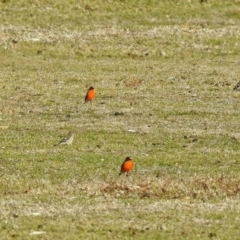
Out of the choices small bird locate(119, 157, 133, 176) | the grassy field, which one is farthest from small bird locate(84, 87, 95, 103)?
small bird locate(119, 157, 133, 176)

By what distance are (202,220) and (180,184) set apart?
8.31ft

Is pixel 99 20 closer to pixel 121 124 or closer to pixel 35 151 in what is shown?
pixel 121 124

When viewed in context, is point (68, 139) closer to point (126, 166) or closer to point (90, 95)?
point (126, 166)

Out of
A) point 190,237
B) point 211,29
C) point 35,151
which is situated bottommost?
point 211,29

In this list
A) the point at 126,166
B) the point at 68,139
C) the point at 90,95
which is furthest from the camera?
the point at 90,95

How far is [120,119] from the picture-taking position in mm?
27094

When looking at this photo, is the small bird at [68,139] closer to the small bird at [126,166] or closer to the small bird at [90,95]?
the small bird at [126,166]

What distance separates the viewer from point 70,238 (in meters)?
14.3

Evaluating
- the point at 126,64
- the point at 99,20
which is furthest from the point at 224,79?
the point at 99,20

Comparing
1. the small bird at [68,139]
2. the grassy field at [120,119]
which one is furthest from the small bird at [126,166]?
the small bird at [68,139]

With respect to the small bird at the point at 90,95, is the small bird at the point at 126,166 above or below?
above

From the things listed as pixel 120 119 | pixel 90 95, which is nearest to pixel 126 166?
pixel 120 119

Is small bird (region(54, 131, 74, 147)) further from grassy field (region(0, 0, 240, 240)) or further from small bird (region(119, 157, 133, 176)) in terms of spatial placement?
small bird (region(119, 157, 133, 176))

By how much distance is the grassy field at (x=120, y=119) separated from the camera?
1577 centimetres
